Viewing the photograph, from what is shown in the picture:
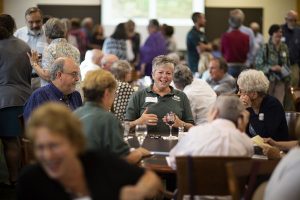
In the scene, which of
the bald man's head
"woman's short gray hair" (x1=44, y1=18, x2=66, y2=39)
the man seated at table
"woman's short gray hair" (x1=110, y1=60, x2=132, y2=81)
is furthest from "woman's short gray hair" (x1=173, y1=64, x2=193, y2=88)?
the man seated at table

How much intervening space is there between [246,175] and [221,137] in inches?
18.9

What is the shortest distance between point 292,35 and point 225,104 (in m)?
8.27

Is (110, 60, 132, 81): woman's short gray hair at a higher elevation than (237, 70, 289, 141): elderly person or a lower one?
higher

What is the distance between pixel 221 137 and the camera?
156 inches

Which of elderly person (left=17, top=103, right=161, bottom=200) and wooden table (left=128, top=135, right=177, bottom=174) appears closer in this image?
elderly person (left=17, top=103, right=161, bottom=200)

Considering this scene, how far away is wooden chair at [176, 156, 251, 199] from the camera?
3.69 meters

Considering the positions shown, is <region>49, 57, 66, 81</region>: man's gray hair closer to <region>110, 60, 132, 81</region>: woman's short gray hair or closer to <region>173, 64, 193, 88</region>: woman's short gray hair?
<region>173, 64, 193, 88</region>: woman's short gray hair

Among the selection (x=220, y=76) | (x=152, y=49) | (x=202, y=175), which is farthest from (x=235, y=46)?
(x=202, y=175)

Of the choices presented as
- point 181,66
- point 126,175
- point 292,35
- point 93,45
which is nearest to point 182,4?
point 93,45

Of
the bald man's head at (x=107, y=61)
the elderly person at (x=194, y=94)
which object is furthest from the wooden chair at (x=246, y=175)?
the bald man's head at (x=107, y=61)

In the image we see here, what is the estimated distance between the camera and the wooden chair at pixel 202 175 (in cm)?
369

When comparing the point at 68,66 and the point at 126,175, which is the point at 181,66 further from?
the point at 126,175

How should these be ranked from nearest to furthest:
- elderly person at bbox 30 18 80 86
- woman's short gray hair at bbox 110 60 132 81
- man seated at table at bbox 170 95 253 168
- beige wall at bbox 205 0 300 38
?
man seated at table at bbox 170 95 253 168 < elderly person at bbox 30 18 80 86 < woman's short gray hair at bbox 110 60 132 81 < beige wall at bbox 205 0 300 38

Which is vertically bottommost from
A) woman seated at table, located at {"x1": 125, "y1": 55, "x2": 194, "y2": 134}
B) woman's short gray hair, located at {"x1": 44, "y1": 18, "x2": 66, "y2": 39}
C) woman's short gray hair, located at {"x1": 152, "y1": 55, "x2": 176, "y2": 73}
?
woman seated at table, located at {"x1": 125, "y1": 55, "x2": 194, "y2": 134}
